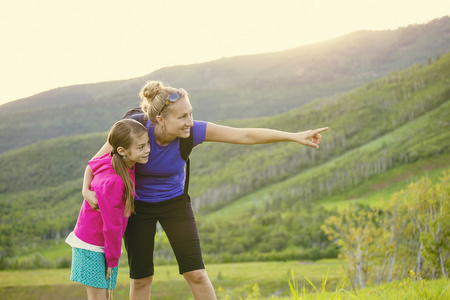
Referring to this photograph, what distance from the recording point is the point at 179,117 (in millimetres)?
3576

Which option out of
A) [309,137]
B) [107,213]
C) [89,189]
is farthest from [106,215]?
[309,137]

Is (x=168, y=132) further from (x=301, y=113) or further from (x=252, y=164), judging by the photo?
(x=301, y=113)

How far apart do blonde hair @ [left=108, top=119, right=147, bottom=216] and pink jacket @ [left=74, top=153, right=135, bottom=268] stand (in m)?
0.04

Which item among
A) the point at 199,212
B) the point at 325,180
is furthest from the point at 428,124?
the point at 199,212

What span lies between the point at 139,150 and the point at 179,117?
43 centimetres

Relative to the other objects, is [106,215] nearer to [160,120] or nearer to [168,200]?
[168,200]

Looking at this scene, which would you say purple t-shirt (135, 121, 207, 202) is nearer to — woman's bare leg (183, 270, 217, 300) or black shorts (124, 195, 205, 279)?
black shorts (124, 195, 205, 279)

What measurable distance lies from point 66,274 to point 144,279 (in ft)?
256

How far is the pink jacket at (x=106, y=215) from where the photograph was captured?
3279 mm

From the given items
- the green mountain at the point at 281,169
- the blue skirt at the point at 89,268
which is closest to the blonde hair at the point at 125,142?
the blue skirt at the point at 89,268

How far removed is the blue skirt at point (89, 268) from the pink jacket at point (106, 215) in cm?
7

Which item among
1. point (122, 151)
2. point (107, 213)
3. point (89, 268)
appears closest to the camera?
point (107, 213)

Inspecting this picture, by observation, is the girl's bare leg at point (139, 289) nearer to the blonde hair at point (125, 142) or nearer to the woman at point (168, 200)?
the woman at point (168, 200)

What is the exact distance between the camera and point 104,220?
10.7 ft
